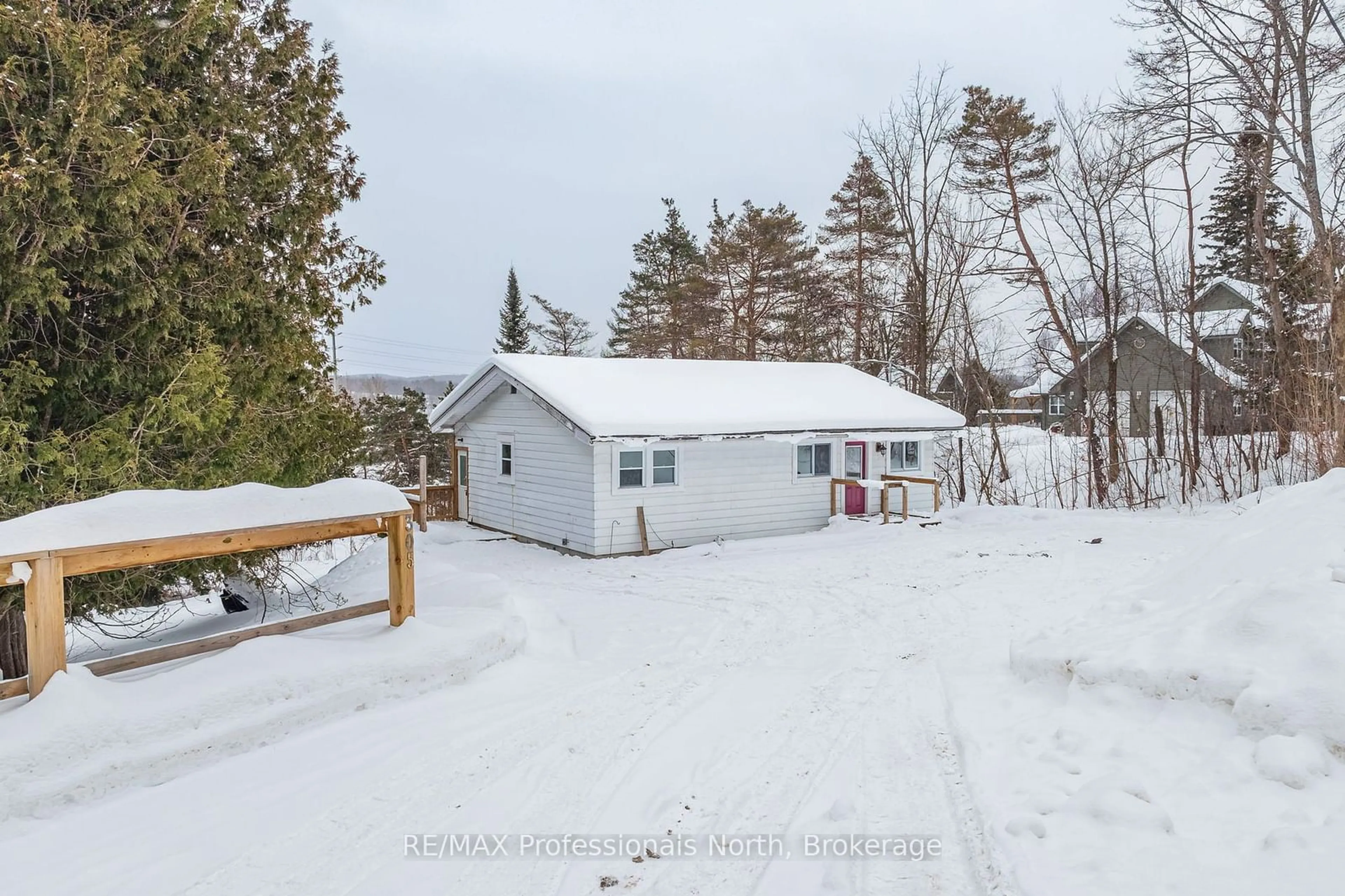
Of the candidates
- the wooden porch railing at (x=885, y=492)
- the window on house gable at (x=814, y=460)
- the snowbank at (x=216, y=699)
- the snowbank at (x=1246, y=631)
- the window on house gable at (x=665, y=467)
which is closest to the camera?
A: the snowbank at (x=1246, y=631)

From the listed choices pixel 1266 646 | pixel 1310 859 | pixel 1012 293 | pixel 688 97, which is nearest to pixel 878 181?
pixel 1012 293

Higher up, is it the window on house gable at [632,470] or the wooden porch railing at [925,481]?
the window on house gable at [632,470]

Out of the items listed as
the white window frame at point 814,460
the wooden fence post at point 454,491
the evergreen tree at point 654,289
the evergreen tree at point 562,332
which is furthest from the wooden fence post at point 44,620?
the evergreen tree at point 562,332

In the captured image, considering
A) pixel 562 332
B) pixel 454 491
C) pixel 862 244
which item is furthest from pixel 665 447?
pixel 562 332

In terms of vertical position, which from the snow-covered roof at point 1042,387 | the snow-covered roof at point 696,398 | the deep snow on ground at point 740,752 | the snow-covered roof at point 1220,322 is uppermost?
the snow-covered roof at point 1220,322

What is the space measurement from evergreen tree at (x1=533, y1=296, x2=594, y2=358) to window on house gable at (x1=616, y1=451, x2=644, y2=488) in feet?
69.4

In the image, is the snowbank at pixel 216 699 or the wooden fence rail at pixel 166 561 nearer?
the snowbank at pixel 216 699

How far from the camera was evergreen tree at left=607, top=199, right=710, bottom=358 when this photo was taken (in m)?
29.3

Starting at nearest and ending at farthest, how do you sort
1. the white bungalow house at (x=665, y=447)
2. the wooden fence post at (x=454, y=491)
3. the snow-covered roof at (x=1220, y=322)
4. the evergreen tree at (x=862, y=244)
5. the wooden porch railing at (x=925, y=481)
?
the white bungalow house at (x=665, y=447), the wooden porch railing at (x=925, y=481), the wooden fence post at (x=454, y=491), the snow-covered roof at (x=1220, y=322), the evergreen tree at (x=862, y=244)

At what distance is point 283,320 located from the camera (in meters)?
7.06

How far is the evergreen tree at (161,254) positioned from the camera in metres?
5.15

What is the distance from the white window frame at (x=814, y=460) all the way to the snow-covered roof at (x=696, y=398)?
419mm

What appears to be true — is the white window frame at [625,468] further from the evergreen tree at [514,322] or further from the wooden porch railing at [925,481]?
the evergreen tree at [514,322]

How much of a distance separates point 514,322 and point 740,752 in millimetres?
31827
